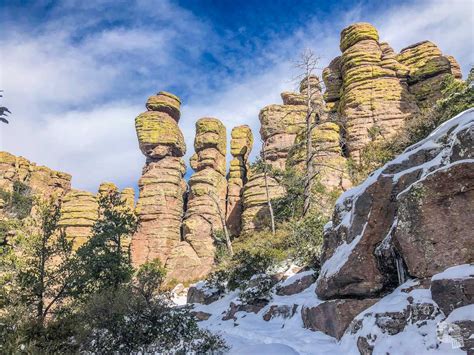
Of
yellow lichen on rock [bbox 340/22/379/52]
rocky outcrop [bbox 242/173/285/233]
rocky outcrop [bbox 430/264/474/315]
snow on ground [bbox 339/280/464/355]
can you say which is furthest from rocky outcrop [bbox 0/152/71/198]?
rocky outcrop [bbox 430/264/474/315]

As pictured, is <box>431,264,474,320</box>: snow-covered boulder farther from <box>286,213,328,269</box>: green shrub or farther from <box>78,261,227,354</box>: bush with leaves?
<box>286,213,328,269</box>: green shrub

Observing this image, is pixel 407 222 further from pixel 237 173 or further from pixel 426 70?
pixel 237 173

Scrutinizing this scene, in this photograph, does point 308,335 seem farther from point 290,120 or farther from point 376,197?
point 290,120

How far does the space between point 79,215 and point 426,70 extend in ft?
161

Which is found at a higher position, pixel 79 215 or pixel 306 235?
pixel 79 215

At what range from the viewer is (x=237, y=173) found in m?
51.6

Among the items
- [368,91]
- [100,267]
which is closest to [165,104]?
[368,91]

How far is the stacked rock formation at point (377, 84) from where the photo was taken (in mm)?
36656

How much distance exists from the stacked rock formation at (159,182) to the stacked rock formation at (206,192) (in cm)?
191

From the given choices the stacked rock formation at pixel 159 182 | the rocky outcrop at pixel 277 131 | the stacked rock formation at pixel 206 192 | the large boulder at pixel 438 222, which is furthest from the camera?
the stacked rock formation at pixel 159 182

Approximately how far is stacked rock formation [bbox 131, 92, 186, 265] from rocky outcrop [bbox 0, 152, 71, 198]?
66.3 ft

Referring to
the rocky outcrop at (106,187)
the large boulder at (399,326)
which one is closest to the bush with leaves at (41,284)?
the large boulder at (399,326)

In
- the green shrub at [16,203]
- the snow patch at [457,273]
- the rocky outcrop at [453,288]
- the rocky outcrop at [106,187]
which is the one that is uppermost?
the rocky outcrop at [106,187]

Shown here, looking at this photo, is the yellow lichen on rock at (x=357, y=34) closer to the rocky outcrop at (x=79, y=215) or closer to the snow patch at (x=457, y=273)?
the rocky outcrop at (x=79, y=215)
